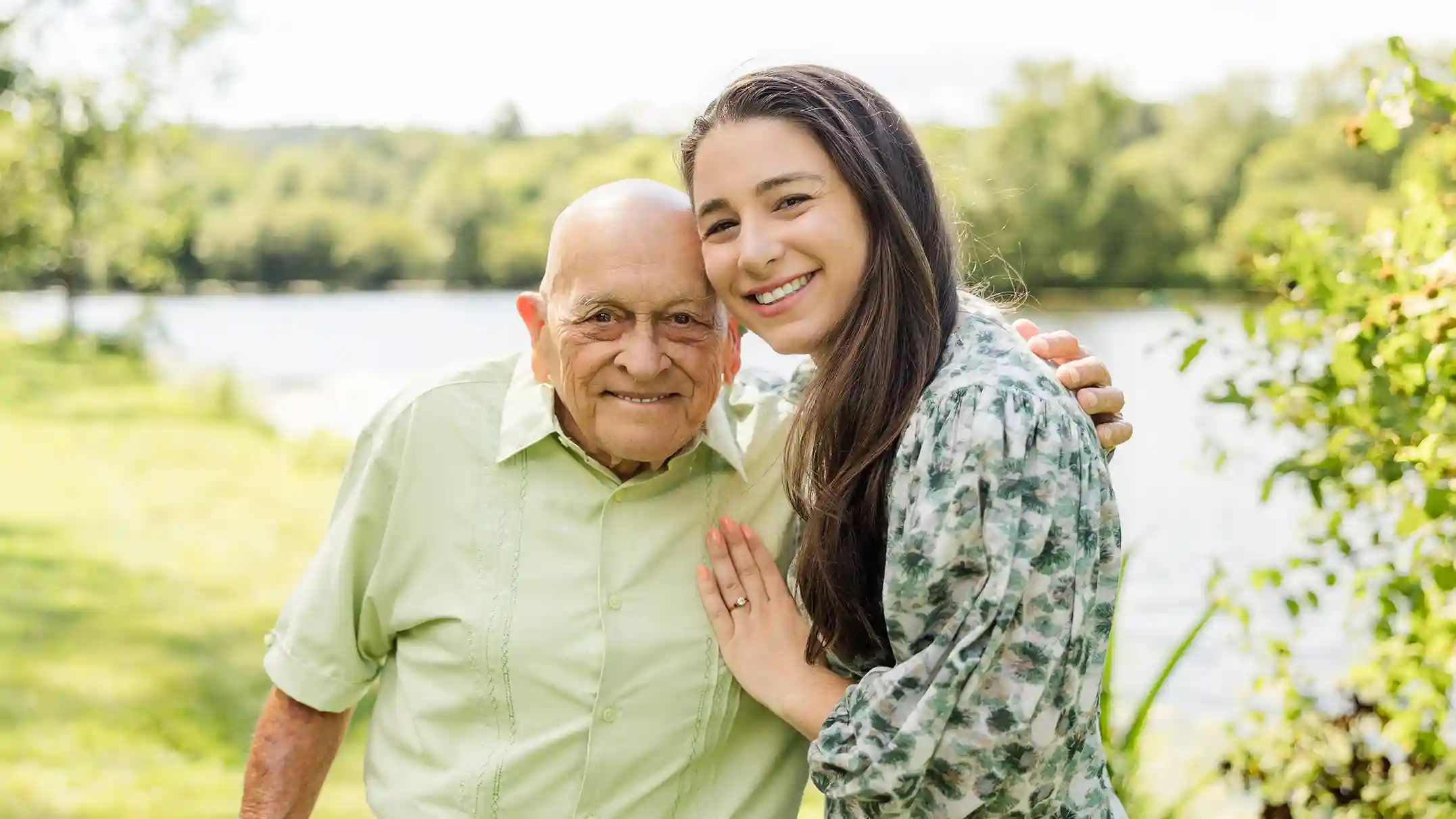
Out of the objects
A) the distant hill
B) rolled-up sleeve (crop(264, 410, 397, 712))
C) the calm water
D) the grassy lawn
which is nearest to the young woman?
the calm water

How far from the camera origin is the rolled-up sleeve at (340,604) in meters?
2.03

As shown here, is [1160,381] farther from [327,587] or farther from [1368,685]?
[327,587]

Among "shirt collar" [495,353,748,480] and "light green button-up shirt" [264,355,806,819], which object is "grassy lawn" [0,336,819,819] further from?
"shirt collar" [495,353,748,480]

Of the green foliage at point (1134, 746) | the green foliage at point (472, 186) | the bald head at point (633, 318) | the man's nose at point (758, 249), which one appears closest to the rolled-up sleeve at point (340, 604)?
the bald head at point (633, 318)

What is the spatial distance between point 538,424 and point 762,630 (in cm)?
49

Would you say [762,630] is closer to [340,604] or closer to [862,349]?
[862,349]

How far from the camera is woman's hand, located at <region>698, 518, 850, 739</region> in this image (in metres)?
1.79

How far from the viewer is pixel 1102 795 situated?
1.80m

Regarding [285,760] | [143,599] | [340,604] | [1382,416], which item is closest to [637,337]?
[340,604]

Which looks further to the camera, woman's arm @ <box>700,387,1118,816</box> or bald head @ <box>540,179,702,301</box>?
bald head @ <box>540,179,702,301</box>

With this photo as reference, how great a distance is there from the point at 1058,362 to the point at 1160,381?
14.7 metres

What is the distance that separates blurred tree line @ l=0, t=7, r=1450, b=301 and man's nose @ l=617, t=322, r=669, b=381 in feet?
39.0

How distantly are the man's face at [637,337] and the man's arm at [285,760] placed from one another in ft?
2.21

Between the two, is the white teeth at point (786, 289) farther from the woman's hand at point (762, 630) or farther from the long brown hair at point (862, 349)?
the woman's hand at point (762, 630)
